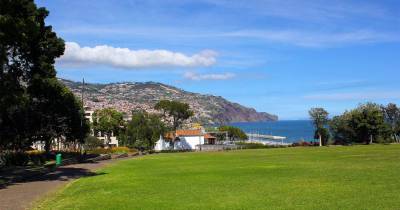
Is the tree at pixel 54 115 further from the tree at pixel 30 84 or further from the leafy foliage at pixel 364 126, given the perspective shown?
the leafy foliage at pixel 364 126

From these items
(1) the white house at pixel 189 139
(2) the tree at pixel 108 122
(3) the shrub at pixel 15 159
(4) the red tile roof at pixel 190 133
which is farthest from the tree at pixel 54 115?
(4) the red tile roof at pixel 190 133

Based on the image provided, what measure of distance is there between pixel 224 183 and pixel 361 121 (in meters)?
83.3

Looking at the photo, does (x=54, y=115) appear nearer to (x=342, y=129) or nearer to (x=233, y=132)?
(x=342, y=129)

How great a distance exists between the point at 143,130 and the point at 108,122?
1607cm

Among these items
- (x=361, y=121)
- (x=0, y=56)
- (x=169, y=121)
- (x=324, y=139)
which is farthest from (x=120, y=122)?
(x=0, y=56)

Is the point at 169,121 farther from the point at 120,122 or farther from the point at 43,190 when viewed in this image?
the point at 43,190

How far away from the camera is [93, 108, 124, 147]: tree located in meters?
120

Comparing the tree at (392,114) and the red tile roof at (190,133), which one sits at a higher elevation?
the tree at (392,114)

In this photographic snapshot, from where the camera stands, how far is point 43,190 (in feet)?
71.7

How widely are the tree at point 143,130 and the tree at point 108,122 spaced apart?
34.8ft

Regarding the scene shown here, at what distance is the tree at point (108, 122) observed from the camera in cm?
12044

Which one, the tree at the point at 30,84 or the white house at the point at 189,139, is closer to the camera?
the tree at the point at 30,84

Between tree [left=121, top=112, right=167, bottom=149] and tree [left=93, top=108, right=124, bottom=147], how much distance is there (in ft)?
34.8

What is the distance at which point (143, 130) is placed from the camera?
107 meters
